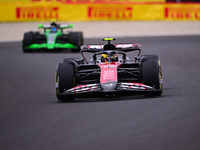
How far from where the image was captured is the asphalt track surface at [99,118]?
6672mm

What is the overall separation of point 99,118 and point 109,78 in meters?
1.93

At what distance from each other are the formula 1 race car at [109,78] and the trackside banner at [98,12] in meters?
20.8

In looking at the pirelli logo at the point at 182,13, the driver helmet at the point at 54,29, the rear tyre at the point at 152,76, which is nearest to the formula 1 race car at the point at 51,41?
the driver helmet at the point at 54,29

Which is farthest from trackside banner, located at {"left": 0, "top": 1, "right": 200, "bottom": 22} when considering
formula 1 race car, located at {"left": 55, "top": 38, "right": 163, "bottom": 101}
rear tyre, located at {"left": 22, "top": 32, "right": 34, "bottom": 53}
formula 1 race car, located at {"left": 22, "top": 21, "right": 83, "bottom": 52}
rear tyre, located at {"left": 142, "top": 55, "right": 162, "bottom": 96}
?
rear tyre, located at {"left": 142, "top": 55, "right": 162, "bottom": 96}

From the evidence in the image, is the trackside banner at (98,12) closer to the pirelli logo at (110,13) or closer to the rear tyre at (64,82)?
the pirelli logo at (110,13)

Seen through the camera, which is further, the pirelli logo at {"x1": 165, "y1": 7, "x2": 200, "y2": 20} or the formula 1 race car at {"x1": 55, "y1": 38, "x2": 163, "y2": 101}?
the pirelli logo at {"x1": 165, "y1": 7, "x2": 200, "y2": 20}

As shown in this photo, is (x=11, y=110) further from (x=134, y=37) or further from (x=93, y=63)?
(x=134, y=37)

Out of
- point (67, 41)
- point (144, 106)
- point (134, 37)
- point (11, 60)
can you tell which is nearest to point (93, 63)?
point (144, 106)

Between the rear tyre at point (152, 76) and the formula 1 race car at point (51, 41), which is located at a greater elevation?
the rear tyre at point (152, 76)

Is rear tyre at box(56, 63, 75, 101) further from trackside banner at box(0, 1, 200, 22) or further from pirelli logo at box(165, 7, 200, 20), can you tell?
pirelli logo at box(165, 7, 200, 20)

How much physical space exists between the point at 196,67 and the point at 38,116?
8.22 metres

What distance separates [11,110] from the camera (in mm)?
9516

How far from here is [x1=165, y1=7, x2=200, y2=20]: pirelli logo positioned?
31734mm

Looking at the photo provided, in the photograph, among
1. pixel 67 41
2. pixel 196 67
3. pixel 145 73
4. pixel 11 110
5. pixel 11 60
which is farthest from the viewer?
pixel 67 41
